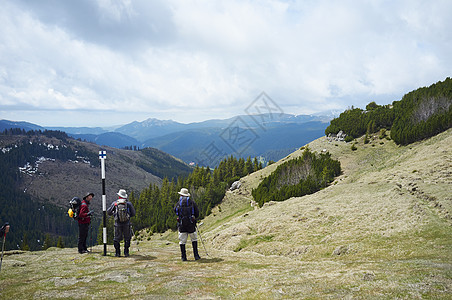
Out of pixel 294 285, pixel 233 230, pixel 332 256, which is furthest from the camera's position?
pixel 233 230

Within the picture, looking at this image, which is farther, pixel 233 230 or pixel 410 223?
pixel 233 230

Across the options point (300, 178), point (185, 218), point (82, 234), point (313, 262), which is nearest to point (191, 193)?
point (300, 178)

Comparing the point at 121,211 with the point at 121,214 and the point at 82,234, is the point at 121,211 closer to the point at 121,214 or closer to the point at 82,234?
the point at 121,214

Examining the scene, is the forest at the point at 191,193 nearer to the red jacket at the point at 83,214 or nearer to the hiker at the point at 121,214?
the red jacket at the point at 83,214

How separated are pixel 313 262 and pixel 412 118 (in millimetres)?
67622

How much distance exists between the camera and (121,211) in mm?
15320

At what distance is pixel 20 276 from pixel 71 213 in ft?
19.1

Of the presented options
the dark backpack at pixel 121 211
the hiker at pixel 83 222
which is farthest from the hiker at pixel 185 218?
the hiker at pixel 83 222

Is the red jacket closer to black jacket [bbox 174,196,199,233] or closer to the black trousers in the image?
the black trousers

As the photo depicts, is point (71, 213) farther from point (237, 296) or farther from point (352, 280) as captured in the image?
point (352, 280)

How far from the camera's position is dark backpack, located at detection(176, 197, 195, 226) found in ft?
45.9

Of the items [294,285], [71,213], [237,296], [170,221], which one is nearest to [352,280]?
[294,285]

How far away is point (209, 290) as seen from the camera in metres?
8.34

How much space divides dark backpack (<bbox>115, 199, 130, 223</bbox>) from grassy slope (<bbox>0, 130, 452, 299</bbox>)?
244 cm
